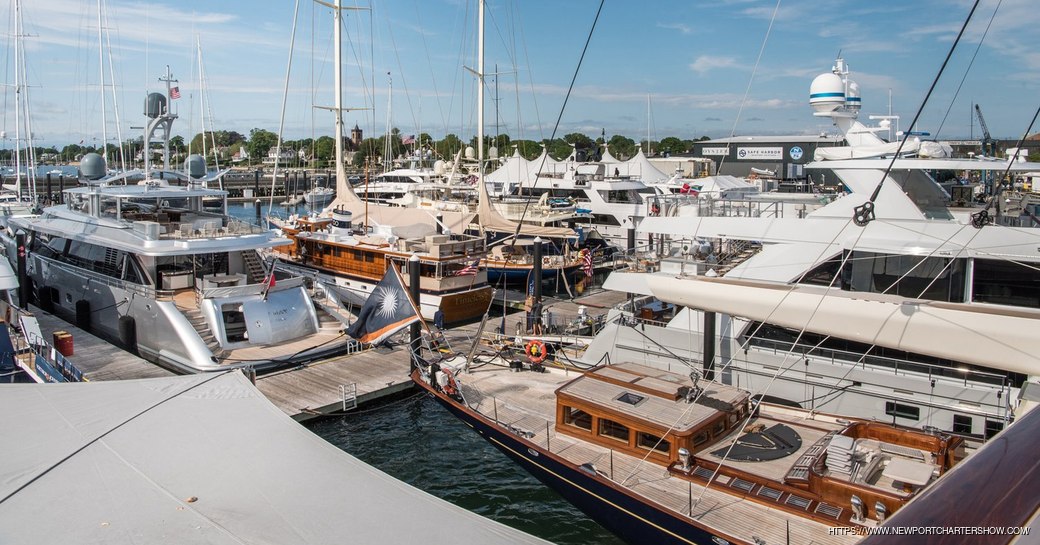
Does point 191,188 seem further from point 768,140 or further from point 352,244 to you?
point 768,140

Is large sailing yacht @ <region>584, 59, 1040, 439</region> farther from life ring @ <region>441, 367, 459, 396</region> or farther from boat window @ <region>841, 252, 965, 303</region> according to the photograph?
life ring @ <region>441, 367, 459, 396</region>

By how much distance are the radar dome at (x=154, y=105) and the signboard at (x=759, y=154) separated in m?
49.2

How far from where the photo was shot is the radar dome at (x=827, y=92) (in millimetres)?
17750

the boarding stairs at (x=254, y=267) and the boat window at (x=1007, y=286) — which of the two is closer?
the boat window at (x=1007, y=286)

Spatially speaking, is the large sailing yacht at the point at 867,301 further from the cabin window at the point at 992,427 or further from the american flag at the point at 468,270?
the american flag at the point at 468,270

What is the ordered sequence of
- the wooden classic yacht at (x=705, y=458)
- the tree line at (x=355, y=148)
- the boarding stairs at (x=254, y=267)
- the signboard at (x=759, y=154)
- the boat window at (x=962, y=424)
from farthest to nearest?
the tree line at (x=355, y=148), the signboard at (x=759, y=154), the boarding stairs at (x=254, y=267), the boat window at (x=962, y=424), the wooden classic yacht at (x=705, y=458)

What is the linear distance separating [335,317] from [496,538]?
15.6 meters

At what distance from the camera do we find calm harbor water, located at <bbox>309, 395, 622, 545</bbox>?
12.9 m

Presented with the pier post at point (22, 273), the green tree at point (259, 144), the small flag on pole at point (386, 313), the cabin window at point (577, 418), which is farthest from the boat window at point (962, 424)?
the green tree at point (259, 144)

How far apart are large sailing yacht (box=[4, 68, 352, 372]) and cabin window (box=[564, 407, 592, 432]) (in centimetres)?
913

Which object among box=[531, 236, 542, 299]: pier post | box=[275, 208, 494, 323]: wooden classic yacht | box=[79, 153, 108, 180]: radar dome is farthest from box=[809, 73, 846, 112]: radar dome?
box=[79, 153, 108, 180]: radar dome

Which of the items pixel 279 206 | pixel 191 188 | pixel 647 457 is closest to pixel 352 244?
pixel 191 188

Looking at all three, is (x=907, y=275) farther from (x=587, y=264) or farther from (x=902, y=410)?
(x=587, y=264)

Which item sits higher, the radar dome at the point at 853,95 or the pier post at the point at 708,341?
the radar dome at the point at 853,95
